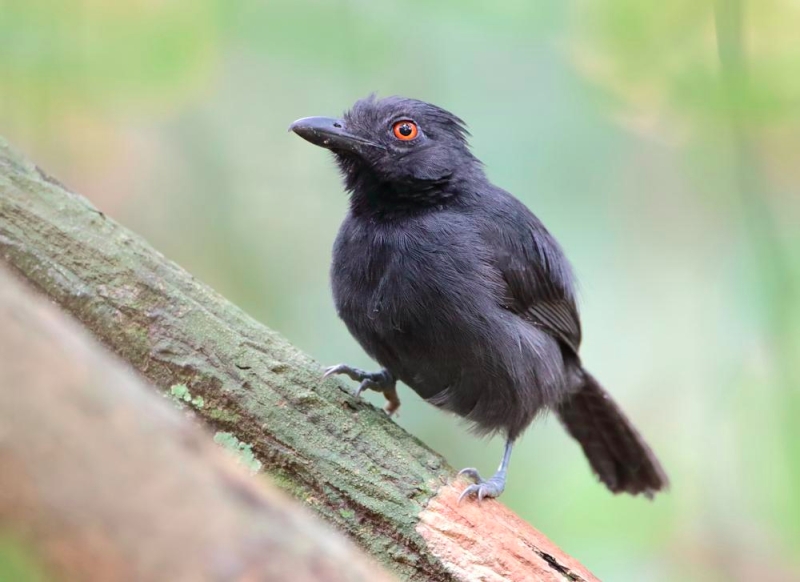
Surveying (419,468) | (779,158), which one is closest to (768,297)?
(779,158)

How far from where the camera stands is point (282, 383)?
10.7 feet

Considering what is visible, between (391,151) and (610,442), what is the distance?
2271 millimetres

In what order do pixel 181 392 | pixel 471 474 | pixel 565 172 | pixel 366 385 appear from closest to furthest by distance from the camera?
1. pixel 181 392
2. pixel 471 474
3. pixel 366 385
4. pixel 565 172

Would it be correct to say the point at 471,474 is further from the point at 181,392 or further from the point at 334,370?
the point at 181,392

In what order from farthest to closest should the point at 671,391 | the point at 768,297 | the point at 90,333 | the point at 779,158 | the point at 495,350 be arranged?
1. the point at 671,391
2. the point at 779,158
3. the point at 768,297
4. the point at 495,350
5. the point at 90,333

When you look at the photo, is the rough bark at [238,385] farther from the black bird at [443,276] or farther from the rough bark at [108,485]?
the rough bark at [108,485]

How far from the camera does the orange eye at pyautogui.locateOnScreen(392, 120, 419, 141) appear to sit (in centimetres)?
413

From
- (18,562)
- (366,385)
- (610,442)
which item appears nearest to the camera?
(18,562)

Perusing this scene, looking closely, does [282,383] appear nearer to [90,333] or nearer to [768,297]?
[90,333]

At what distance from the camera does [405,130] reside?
415cm

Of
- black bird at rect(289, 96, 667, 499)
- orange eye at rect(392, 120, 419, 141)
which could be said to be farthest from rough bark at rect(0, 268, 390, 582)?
orange eye at rect(392, 120, 419, 141)

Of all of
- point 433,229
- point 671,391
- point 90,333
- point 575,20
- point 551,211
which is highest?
point 575,20

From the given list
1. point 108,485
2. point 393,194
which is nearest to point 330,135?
point 393,194

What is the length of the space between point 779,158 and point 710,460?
6.50 ft
